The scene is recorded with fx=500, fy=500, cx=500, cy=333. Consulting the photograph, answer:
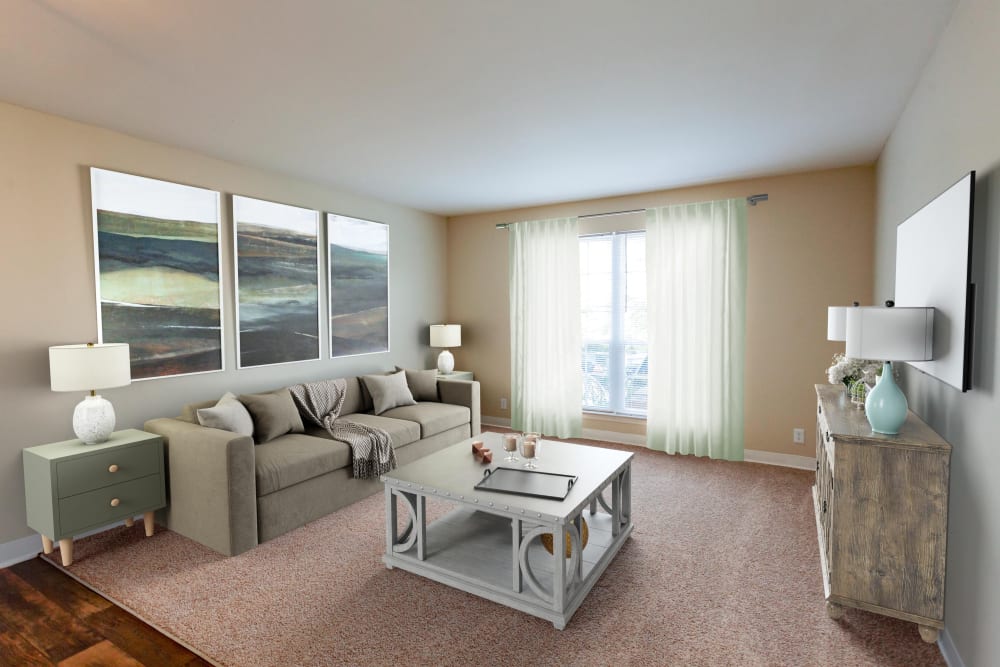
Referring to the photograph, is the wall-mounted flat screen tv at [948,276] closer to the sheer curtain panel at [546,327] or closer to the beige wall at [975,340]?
the beige wall at [975,340]

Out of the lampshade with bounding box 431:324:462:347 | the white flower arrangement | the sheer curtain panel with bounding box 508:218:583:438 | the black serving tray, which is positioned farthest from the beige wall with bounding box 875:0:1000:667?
the lampshade with bounding box 431:324:462:347

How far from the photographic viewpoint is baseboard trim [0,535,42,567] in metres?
2.84

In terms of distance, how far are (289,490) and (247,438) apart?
0.50 metres

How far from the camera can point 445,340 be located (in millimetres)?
5699

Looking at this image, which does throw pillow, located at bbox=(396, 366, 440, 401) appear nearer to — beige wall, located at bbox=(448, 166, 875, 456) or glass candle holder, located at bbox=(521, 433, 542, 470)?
glass candle holder, located at bbox=(521, 433, 542, 470)

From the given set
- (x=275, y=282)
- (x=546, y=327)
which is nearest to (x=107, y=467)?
(x=275, y=282)

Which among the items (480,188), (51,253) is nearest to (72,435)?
(51,253)

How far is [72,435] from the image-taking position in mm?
3137

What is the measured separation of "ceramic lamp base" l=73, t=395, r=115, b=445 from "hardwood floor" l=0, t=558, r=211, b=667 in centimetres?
75

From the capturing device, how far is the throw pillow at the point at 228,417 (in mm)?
3199

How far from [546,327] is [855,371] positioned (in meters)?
2.98

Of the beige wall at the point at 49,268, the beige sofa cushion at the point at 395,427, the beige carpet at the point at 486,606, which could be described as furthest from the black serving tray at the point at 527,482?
the beige wall at the point at 49,268

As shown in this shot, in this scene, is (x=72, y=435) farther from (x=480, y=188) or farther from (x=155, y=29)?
(x=480, y=188)

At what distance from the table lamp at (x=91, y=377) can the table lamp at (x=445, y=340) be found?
10.3 feet
